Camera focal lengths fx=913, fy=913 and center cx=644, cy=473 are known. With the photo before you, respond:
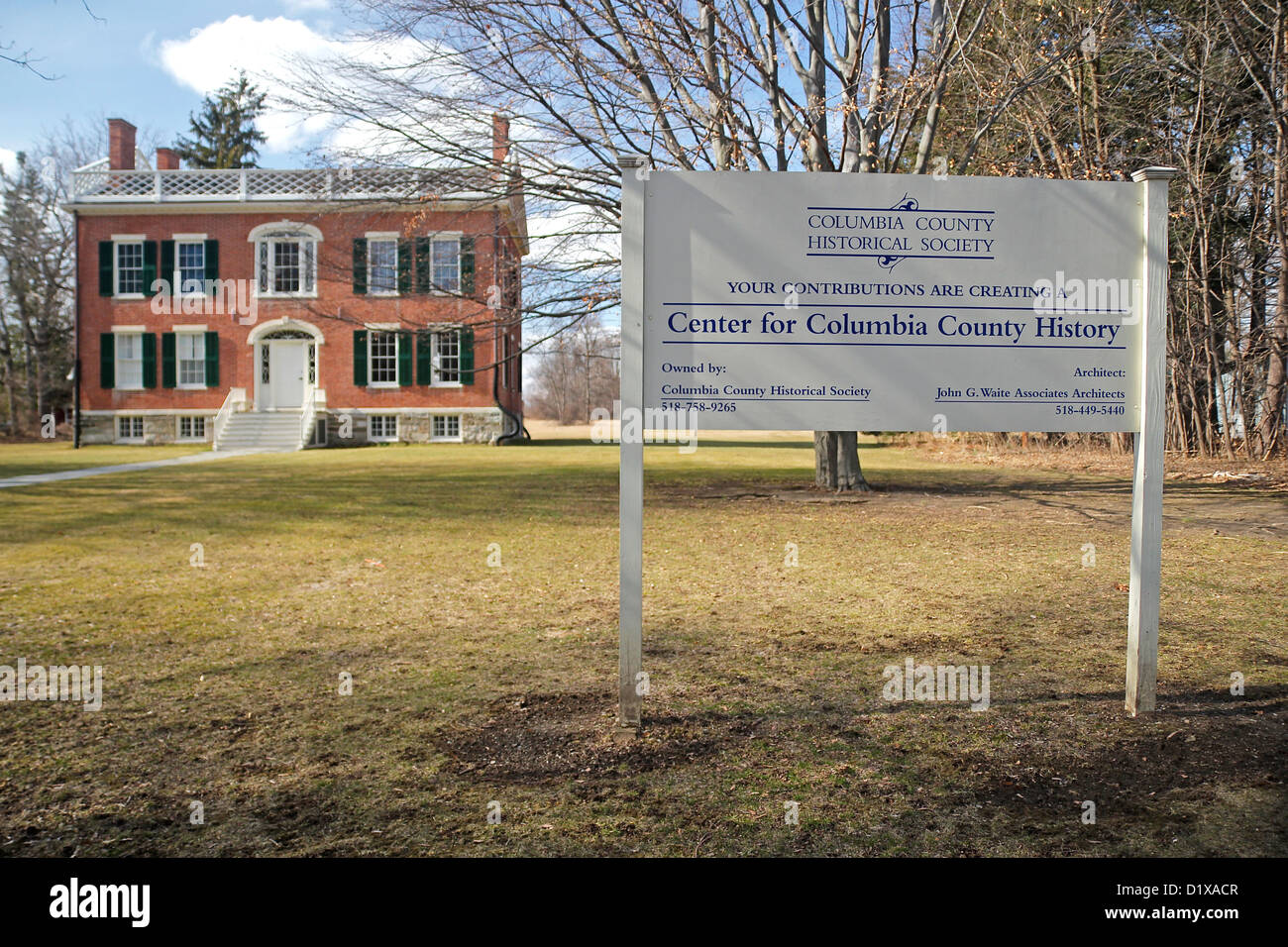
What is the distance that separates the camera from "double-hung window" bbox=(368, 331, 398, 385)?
32312 mm

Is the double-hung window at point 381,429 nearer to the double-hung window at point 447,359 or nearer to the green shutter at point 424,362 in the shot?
the green shutter at point 424,362

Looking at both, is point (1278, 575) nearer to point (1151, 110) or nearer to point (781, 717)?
point (781, 717)

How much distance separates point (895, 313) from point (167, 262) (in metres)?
33.8

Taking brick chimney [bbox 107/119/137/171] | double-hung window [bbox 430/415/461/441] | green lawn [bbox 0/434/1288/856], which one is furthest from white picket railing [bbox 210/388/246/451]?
green lawn [bbox 0/434/1288/856]

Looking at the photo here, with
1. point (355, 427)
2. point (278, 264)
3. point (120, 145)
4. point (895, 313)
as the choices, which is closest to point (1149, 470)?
point (895, 313)

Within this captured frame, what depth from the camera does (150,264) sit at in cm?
3228

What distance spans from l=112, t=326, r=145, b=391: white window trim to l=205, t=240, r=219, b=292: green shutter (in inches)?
119

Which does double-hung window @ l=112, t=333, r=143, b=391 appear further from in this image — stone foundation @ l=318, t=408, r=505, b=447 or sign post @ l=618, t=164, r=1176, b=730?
sign post @ l=618, t=164, r=1176, b=730

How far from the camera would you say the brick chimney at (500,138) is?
13.6 metres

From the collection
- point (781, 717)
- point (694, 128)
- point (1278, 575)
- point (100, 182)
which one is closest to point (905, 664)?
point (781, 717)

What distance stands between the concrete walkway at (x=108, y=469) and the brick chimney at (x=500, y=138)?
31.7 feet

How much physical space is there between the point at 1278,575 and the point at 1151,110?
46.6 feet

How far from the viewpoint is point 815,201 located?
439 cm

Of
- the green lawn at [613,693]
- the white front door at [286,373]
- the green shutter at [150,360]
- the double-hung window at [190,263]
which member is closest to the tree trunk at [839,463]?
the green lawn at [613,693]
